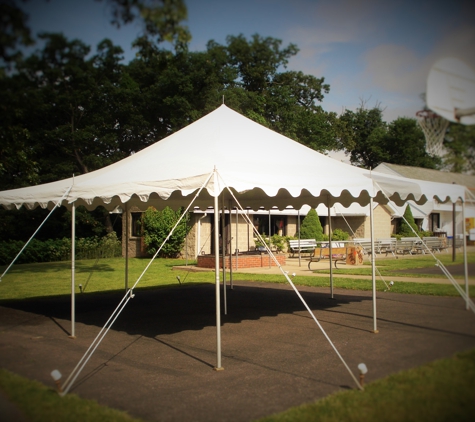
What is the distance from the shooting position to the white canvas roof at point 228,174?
710 cm

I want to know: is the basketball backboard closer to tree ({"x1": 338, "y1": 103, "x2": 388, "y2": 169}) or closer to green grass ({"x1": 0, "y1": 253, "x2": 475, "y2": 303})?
tree ({"x1": 338, "y1": 103, "x2": 388, "y2": 169})

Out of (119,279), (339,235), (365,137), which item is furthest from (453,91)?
(339,235)

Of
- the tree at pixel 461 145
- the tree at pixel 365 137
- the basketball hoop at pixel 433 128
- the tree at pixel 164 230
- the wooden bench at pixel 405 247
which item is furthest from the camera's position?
the tree at pixel 164 230

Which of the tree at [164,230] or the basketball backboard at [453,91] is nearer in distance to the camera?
the basketball backboard at [453,91]

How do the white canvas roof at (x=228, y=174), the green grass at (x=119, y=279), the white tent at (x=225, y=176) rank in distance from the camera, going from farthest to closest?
the green grass at (x=119, y=279), the white canvas roof at (x=228, y=174), the white tent at (x=225, y=176)

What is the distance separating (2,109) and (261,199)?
293 inches

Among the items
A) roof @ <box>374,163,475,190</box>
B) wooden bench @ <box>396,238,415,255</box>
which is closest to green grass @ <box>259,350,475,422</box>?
roof @ <box>374,163,475,190</box>

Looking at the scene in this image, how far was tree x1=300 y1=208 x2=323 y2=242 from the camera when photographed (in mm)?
32250

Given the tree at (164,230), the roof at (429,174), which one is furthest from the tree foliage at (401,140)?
the tree at (164,230)

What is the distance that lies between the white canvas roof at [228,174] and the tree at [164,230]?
18.1m

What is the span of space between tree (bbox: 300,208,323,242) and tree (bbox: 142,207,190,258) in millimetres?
8211

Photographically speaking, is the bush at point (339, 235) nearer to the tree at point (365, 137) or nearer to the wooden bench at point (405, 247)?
the tree at point (365, 137)

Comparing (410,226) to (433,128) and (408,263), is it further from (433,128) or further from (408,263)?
(433,128)

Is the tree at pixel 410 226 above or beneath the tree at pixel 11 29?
beneath
